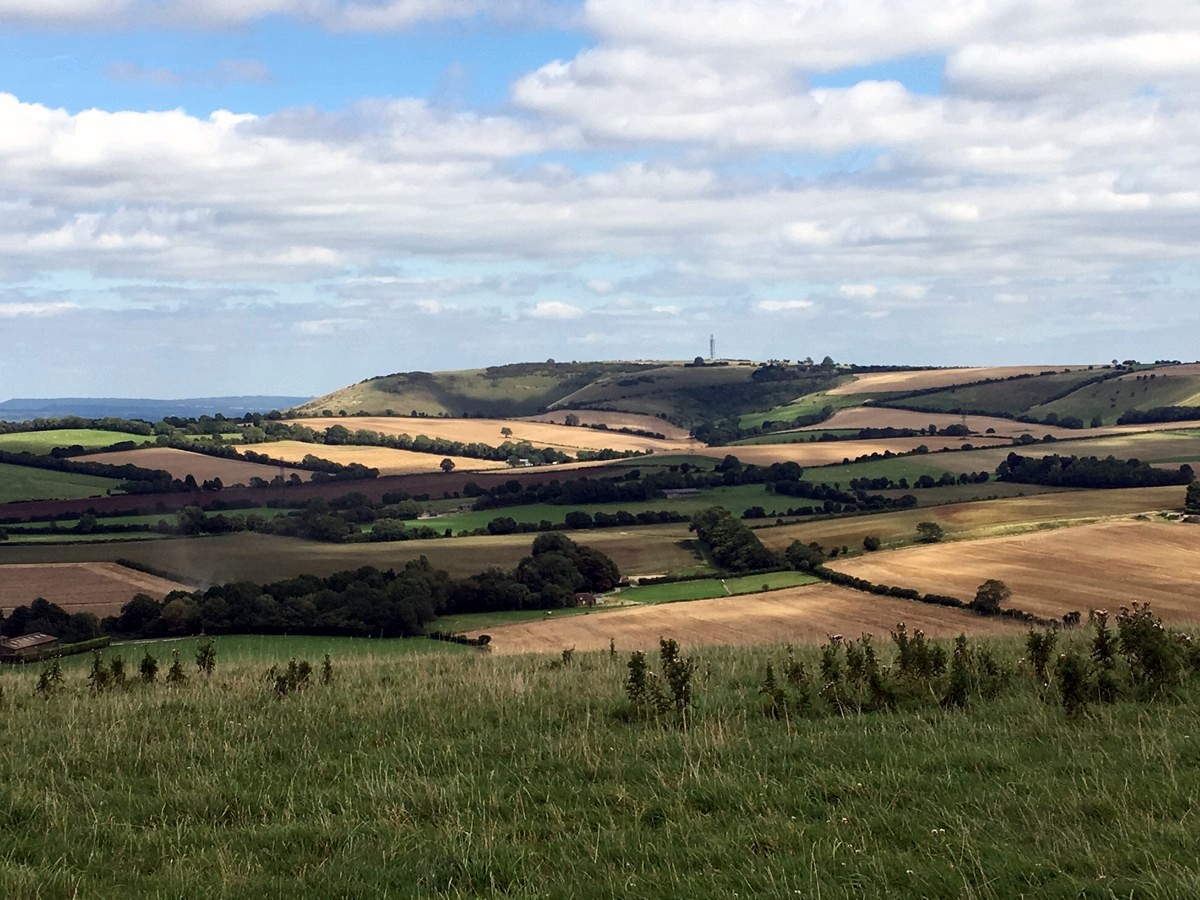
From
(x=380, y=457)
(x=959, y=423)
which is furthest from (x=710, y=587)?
(x=959, y=423)

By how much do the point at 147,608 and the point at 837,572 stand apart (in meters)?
36.1

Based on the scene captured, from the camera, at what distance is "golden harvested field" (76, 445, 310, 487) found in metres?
104

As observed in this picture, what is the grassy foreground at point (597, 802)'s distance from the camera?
24.3ft

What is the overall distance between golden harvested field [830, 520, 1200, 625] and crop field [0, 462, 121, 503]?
67.0 meters

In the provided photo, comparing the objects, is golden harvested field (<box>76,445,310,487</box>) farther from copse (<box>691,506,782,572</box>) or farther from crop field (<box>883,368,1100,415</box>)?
crop field (<box>883,368,1100,415</box>)

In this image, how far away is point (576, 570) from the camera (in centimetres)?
6481

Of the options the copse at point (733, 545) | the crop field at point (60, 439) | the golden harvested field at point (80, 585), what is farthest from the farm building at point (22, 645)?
the crop field at point (60, 439)

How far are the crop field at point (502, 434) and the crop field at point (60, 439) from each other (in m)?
26.6

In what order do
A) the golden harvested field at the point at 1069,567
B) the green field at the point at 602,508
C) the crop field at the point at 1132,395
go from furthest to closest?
the crop field at the point at 1132,395
the green field at the point at 602,508
the golden harvested field at the point at 1069,567

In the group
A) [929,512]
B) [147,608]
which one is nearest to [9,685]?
[147,608]

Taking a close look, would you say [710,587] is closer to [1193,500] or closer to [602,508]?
[1193,500]

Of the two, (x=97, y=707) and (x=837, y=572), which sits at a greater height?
(x=97, y=707)

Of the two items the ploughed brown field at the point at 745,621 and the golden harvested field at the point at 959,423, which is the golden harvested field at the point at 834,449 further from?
the ploughed brown field at the point at 745,621

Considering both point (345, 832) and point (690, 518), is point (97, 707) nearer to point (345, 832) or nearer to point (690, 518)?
point (345, 832)
